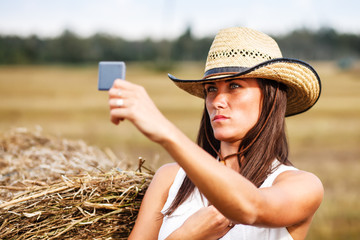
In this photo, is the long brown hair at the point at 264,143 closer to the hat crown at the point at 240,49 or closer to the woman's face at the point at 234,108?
the woman's face at the point at 234,108

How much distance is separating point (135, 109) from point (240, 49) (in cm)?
127

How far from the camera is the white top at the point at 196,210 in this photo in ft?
7.16

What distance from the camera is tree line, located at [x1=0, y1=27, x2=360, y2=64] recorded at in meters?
55.4

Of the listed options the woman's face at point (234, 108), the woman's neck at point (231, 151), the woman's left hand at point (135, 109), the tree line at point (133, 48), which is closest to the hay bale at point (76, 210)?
the woman's neck at point (231, 151)

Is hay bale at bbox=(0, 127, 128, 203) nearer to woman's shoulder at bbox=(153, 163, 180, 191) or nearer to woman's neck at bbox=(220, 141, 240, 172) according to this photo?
woman's shoulder at bbox=(153, 163, 180, 191)

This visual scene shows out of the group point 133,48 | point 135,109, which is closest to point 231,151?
point 135,109

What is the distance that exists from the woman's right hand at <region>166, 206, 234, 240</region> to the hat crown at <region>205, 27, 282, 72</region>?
0.86 meters

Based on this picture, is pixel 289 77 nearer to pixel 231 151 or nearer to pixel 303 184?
pixel 231 151

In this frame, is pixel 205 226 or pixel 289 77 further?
pixel 289 77

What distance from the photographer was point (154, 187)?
2582mm

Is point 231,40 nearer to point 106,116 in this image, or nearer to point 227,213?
point 227,213

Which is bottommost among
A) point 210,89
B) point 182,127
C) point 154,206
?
point 182,127

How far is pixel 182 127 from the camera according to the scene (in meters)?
17.7

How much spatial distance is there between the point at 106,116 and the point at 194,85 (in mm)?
19818
